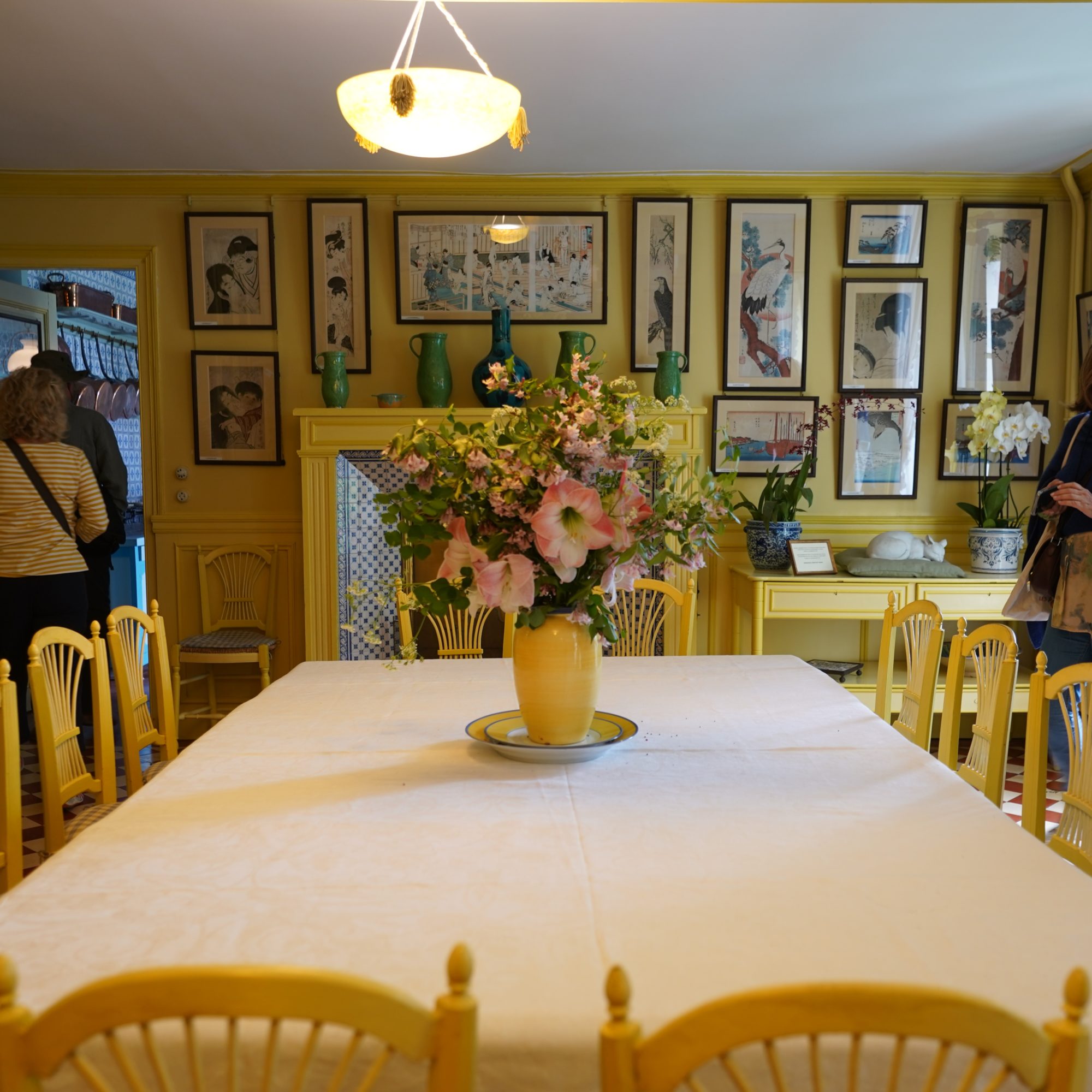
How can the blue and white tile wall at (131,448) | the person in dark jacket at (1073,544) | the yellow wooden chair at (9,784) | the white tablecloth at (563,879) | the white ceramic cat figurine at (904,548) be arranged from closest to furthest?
the white tablecloth at (563,879)
the yellow wooden chair at (9,784)
the person in dark jacket at (1073,544)
the white ceramic cat figurine at (904,548)
the blue and white tile wall at (131,448)

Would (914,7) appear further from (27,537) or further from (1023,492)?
(27,537)

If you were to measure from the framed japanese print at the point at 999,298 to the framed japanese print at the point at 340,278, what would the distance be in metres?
2.75

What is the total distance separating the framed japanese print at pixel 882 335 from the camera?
4582 millimetres

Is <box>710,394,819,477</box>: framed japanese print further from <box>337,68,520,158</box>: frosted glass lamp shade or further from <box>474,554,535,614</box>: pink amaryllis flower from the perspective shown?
<box>474,554,535,614</box>: pink amaryllis flower

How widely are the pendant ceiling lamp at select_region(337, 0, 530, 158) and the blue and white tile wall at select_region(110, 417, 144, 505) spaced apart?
588 centimetres

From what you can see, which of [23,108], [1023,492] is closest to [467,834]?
[23,108]

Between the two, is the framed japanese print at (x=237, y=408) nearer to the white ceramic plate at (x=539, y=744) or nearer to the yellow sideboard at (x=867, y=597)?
the yellow sideboard at (x=867, y=597)

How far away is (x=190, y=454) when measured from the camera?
4633 mm

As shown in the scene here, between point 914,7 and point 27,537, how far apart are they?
3.45 m

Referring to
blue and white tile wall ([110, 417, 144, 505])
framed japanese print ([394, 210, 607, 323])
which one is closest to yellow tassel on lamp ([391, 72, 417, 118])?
framed japanese print ([394, 210, 607, 323])

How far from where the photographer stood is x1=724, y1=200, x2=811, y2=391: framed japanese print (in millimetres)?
4547

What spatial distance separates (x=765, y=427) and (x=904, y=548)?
0.85 metres

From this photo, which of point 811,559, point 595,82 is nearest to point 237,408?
point 595,82

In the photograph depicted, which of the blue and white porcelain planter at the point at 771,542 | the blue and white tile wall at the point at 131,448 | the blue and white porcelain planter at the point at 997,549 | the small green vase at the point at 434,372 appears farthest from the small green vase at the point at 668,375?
the blue and white tile wall at the point at 131,448
